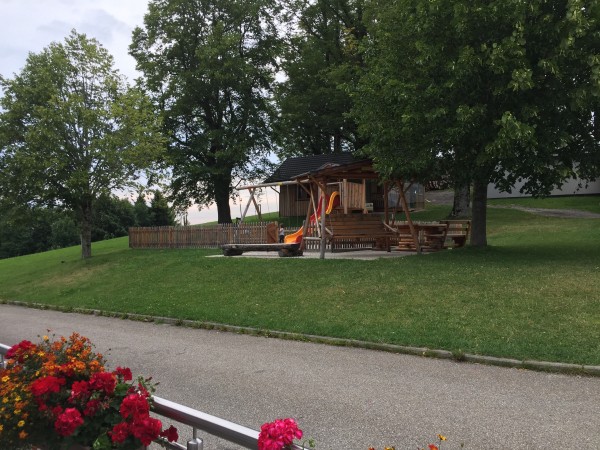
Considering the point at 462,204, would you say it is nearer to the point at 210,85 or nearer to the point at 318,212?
the point at 318,212

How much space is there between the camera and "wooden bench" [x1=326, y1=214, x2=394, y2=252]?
17859 millimetres

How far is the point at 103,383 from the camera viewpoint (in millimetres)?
3125

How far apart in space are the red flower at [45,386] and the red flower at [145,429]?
603 millimetres

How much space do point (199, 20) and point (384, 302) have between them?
30.8 meters

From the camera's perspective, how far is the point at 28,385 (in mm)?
3156

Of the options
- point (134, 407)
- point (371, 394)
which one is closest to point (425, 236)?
point (371, 394)

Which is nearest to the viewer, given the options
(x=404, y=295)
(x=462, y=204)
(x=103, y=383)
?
(x=103, y=383)

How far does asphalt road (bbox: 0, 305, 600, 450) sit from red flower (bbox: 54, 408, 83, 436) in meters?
1.68

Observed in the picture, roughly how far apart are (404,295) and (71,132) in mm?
20451

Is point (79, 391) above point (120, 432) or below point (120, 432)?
above

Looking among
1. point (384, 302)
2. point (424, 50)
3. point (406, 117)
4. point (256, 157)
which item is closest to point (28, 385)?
point (384, 302)

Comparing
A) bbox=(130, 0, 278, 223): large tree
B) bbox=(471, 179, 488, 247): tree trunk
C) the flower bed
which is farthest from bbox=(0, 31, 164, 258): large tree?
the flower bed

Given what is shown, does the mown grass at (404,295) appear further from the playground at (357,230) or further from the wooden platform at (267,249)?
the playground at (357,230)

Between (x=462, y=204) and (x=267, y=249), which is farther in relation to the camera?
(x=462, y=204)
